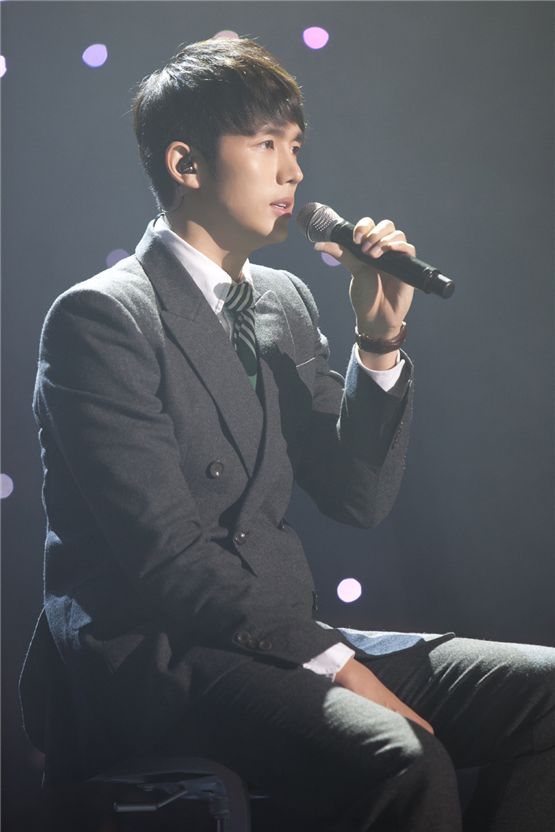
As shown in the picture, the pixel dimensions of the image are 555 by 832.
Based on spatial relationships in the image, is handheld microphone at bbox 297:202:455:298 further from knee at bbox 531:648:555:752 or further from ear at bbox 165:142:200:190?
knee at bbox 531:648:555:752

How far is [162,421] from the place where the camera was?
1.35m

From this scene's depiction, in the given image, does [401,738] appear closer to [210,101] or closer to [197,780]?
[197,780]

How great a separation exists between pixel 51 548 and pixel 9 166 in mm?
1067

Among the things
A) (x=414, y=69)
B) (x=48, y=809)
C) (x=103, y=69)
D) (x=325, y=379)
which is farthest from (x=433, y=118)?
(x=48, y=809)

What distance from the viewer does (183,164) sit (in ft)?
5.26

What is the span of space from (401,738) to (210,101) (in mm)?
990

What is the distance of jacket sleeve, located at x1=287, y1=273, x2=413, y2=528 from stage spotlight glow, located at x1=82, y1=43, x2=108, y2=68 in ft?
3.18

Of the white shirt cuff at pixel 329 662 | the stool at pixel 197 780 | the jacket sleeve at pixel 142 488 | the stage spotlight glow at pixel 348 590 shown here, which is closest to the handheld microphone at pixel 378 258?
the jacket sleeve at pixel 142 488

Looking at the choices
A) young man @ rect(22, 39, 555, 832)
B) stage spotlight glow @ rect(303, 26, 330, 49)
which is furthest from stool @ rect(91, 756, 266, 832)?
stage spotlight glow @ rect(303, 26, 330, 49)

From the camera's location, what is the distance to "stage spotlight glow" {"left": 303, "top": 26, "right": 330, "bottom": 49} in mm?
2244

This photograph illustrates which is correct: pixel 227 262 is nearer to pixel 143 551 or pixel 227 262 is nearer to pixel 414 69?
pixel 143 551

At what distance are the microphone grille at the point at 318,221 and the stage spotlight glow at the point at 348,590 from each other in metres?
0.93

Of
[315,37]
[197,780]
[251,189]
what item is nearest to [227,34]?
[315,37]

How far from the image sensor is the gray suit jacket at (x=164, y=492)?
128 cm
